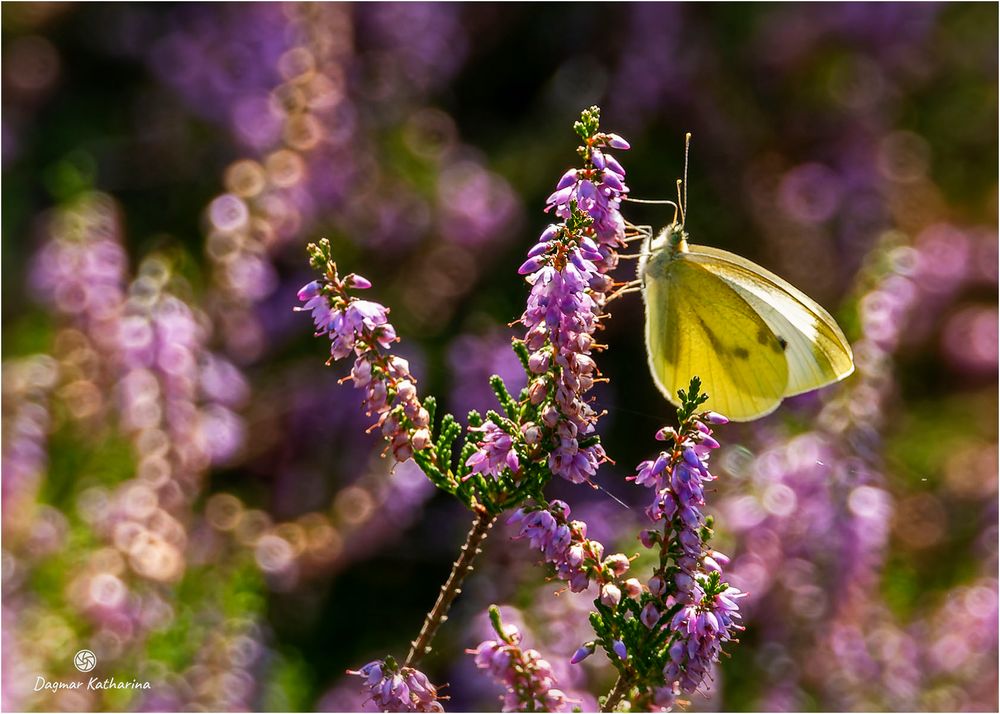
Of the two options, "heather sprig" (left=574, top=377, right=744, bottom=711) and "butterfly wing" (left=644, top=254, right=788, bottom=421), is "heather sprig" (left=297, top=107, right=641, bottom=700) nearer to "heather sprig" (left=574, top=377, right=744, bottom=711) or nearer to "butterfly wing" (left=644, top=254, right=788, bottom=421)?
"heather sprig" (left=574, top=377, right=744, bottom=711)

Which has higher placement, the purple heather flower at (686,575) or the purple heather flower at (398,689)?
the purple heather flower at (686,575)

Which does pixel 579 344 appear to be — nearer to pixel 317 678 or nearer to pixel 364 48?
pixel 317 678

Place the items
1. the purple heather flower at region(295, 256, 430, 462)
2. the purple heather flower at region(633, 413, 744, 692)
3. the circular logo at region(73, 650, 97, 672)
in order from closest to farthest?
the purple heather flower at region(633, 413, 744, 692) < the purple heather flower at region(295, 256, 430, 462) < the circular logo at region(73, 650, 97, 672)

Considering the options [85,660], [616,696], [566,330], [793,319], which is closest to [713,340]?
[793,319]

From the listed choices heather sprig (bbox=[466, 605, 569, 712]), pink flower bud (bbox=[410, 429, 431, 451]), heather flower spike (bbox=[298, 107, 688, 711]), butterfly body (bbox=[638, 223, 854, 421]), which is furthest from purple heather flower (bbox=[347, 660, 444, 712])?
butterfly body (bbox=[638, 223, 854, 421])

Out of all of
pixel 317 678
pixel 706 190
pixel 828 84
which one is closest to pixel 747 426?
pixel 706 190

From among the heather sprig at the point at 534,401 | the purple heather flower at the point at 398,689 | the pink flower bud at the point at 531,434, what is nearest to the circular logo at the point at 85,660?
the purple heather flower at the point at 398,689

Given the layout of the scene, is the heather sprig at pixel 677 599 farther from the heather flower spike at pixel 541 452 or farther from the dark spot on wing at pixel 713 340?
the dark spot on wing at pixel 713 340
